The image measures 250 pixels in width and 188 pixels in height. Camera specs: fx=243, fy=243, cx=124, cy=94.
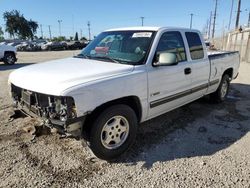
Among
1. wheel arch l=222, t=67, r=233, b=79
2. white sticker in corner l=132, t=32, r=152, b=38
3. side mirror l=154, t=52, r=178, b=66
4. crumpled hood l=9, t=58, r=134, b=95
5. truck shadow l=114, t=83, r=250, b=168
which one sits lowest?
truck shadow l=114, t=83, r=250, b=168

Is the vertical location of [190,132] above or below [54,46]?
above

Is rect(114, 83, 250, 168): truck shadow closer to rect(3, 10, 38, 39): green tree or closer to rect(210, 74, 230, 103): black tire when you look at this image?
rect(210, 74, 230, 103): black tire

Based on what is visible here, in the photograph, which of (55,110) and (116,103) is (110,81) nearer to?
(116,103)

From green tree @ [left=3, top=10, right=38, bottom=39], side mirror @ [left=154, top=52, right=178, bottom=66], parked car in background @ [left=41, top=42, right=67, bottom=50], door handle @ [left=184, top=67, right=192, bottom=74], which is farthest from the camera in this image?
green tree @ [left=3, top=10, right=38, bottom=39]

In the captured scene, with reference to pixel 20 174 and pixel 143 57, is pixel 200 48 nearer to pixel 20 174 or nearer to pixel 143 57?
pixel 143 57

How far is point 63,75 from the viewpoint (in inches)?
125

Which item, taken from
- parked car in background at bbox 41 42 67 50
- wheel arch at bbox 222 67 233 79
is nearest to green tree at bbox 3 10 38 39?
parked car in background at bbox 41 42 67 50

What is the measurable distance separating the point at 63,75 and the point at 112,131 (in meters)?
1.04

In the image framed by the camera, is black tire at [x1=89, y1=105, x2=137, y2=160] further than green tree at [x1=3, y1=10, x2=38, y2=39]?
No

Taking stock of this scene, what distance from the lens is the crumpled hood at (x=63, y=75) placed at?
2.96 m

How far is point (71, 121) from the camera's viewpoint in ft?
9.50

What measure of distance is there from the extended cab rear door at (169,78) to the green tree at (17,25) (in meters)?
67.6

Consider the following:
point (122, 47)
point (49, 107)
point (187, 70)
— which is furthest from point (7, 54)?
point (49, 107)

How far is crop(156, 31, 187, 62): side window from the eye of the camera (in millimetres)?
4012
